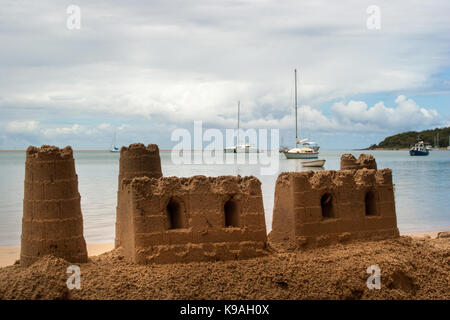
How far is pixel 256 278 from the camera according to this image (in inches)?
417

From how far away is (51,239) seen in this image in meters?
10.3

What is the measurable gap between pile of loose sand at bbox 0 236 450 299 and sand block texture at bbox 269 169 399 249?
39 cm

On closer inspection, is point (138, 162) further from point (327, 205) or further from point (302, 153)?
point (302, 153)

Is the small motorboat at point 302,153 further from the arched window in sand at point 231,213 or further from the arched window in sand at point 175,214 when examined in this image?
the arched window in sand at point 175,214

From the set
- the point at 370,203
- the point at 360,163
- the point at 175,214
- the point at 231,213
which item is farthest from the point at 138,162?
the point at 360,163

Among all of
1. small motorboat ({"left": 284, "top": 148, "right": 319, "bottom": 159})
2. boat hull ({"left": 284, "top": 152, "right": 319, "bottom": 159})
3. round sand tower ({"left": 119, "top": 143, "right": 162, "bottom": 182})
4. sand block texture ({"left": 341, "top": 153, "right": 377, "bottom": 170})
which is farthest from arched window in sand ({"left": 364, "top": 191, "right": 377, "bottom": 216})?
small motorboat ({"left": 284, "top": 148, "right": 319, "bottom": 159})

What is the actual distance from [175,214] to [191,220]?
502 mm

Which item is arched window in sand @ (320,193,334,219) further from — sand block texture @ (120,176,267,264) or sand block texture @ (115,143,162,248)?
sand block texture @ (115,143,162,248)

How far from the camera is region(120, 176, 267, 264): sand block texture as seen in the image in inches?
417

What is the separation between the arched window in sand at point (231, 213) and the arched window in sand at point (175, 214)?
3.60ft

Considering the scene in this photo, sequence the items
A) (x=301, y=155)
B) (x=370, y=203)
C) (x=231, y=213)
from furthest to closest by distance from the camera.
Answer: (x=301, y=155)
(x=370, y=203)
(x=231, y=213)

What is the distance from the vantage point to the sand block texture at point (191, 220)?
34.8ft

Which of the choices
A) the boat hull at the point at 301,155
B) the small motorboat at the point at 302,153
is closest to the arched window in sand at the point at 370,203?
the boat hull at the point at 301,155
